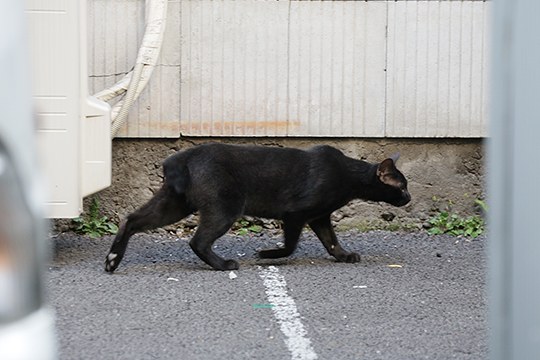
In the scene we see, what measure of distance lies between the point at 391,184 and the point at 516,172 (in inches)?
216

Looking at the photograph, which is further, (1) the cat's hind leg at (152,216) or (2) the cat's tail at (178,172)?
(1) the cat's hind leg at (152,216)

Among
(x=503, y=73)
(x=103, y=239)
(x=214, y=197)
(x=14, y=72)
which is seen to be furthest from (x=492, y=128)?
(x=103, y=239)

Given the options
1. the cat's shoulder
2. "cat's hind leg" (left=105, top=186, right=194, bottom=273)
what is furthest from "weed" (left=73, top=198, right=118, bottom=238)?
the cat's shoulder

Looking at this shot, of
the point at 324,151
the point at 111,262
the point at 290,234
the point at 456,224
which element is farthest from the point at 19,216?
the point at 456,224

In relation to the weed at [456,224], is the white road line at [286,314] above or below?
below

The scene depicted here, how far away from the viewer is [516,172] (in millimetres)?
4105

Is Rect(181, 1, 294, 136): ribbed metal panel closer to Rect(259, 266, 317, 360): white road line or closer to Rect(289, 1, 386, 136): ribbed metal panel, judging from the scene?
Rect(289, 1, 386, 136): ribbed metal panel

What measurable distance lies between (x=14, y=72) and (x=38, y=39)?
18.8ft

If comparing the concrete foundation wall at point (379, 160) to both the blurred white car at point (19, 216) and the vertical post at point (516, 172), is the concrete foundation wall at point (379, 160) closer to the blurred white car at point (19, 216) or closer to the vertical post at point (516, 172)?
the vertical post at point (516, 172)

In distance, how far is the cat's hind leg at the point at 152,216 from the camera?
29.1 ft

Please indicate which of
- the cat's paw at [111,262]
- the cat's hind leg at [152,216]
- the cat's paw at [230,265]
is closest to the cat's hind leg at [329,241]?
the cat's paw at [230,265]

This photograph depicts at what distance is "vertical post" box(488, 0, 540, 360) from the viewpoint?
13.3 feet

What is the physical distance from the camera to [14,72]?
322 cm

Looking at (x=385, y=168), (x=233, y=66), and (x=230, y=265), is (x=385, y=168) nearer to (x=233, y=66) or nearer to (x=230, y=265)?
(x=230, y=265)
